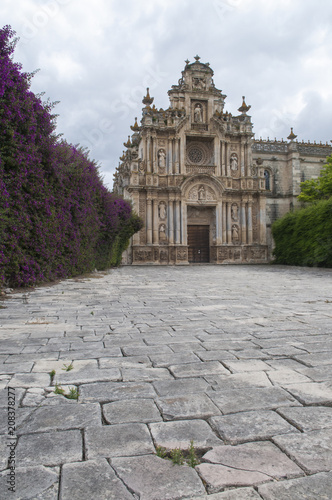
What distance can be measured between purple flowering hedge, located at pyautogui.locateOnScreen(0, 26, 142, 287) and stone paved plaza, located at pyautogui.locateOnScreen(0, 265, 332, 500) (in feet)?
11.1

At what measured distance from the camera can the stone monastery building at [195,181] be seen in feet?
81.0

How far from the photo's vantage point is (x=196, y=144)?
26.6 metres

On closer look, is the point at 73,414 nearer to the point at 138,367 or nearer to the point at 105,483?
the point at 105,483

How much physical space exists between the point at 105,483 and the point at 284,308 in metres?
4.46

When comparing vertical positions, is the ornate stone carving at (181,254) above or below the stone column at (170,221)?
below

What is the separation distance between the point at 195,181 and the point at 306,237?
886 cm

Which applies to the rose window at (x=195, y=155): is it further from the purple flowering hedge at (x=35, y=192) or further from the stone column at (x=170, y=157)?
the purple flowering hedge at (x=35, y=192)

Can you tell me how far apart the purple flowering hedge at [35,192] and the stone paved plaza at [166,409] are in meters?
3.40

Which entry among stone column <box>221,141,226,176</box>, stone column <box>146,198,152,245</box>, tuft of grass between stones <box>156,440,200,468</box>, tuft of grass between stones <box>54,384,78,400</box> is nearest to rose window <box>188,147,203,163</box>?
stone column <box>221,141,226,176</box>

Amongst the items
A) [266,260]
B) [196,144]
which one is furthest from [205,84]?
[266,260]

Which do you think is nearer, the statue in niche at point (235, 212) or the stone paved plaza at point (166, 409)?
the stone paved plaza at point (166, 409)

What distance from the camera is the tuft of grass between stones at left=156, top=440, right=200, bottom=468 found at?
148cm

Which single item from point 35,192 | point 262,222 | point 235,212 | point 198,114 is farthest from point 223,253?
point 35,192

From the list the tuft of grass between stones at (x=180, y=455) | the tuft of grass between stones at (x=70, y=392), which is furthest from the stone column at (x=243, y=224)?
the tuft of grass between stones at (x=180, y=455)
